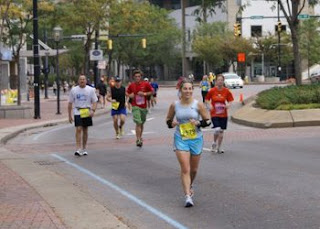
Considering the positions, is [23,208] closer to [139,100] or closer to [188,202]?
[188,202]

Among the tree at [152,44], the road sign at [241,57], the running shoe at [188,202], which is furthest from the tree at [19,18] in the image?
the road sign at [241,57]

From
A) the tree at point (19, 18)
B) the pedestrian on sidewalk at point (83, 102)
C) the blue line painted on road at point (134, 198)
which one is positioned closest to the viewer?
the blue line painted on road at point (134, 198)

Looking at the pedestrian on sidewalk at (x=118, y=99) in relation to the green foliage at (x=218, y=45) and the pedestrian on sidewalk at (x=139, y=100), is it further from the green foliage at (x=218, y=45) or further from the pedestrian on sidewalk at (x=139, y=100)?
the green foliage at (x=218, y=45)

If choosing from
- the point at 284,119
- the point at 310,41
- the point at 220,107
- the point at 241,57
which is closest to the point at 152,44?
the point at 241,57

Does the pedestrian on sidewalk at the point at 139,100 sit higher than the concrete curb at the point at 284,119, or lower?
higher

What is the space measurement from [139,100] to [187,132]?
25.4ft

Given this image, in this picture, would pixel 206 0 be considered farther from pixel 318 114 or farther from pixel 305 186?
pixel 305 186

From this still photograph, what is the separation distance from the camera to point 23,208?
821cm

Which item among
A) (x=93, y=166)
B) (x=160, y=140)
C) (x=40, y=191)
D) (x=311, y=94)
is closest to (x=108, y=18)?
(x=311, y=94)

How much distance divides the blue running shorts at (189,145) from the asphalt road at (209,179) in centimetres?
75

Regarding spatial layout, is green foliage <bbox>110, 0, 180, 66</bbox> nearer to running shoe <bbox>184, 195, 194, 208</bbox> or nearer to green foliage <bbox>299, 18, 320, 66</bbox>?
green foliage <bbox>299, 18, 320, 66</bbox>

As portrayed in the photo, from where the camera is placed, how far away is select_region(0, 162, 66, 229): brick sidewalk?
726cm

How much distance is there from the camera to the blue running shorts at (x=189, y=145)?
8352 millimetres

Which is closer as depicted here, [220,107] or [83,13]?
[220,107]
